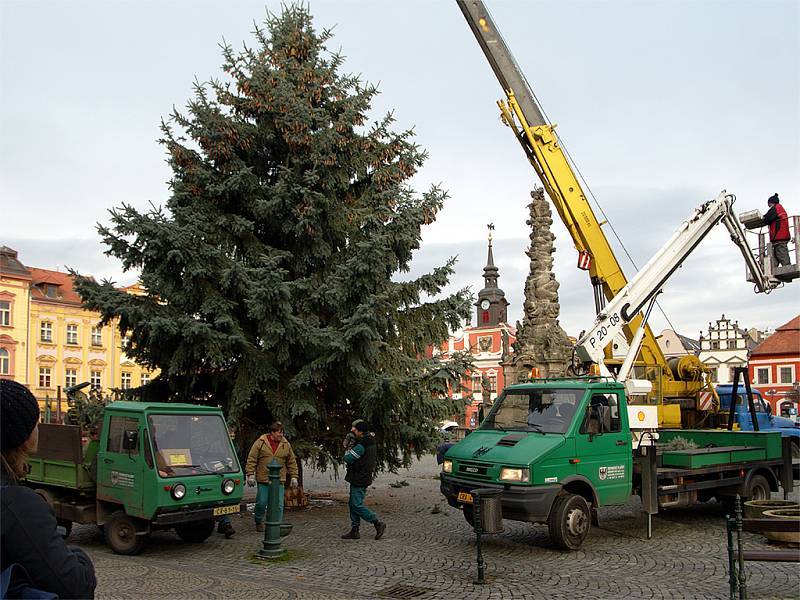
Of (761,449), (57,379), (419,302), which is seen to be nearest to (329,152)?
(419,302)

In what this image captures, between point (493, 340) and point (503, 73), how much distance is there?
65633mm

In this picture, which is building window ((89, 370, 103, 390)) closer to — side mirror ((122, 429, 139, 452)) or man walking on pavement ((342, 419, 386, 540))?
side mirror ((122, 429, 139, 452))

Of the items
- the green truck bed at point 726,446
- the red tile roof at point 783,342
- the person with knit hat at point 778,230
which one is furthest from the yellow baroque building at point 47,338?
the red tile roof at point 783,342

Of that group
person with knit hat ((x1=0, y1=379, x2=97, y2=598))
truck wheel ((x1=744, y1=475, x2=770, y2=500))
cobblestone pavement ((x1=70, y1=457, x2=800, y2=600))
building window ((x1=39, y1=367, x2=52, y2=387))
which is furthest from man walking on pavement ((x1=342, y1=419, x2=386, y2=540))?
building window ((x1=39, y1=367, x2=52, y2=387))

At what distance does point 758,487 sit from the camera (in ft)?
42.4

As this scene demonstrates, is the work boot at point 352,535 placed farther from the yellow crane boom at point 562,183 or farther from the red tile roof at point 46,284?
the red tile roof at point 46,284

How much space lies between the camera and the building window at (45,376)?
5406cm

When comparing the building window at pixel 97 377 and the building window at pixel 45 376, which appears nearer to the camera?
the building window at pixel 45 376

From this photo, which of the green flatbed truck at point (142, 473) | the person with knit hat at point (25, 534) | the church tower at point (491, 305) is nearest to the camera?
the person with knit hat at point (25, 534)

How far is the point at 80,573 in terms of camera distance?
8.43 feet

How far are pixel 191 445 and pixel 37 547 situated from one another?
27.8ft

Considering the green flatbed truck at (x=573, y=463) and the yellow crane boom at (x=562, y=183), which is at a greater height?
the yellow crane boom at (x=562, y=183)

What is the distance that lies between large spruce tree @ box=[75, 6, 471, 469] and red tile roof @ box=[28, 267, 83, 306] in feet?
145

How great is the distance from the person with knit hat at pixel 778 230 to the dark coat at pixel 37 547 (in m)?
15.3
